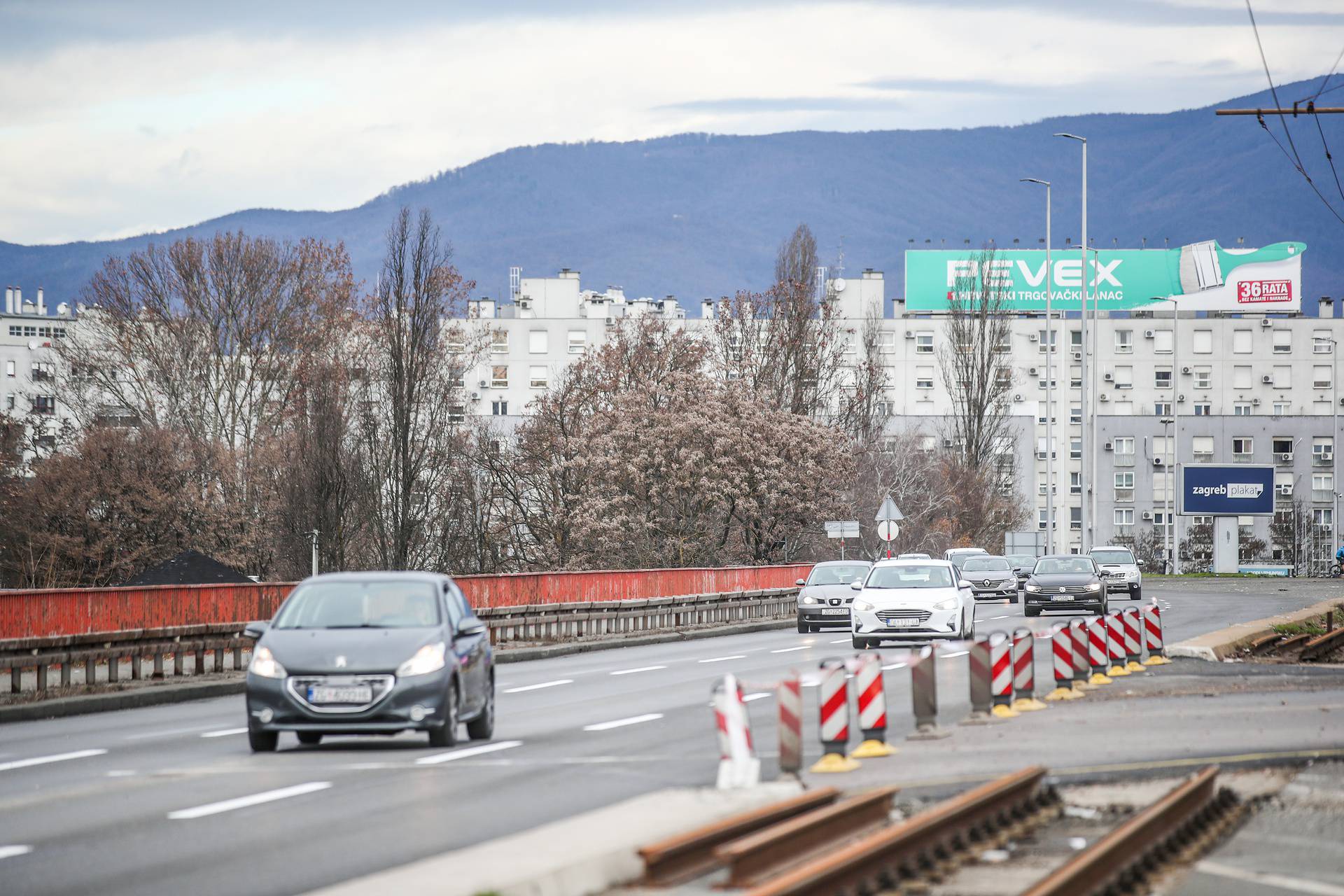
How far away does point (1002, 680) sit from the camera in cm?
1833

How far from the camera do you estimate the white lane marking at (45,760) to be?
1502 cm

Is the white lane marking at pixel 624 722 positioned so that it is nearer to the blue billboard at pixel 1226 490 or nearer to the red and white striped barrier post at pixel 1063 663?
the red and white striped barrier post at pixel 1063 663

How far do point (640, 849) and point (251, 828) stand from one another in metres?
3.27

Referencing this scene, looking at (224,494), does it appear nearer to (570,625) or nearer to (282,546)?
(282,546)

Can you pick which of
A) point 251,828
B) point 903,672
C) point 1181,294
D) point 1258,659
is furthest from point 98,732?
point 1181,294

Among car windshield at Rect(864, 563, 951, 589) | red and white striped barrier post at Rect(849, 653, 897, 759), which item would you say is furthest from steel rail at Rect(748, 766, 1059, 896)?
car windshield at Rect(864, 563, 951, 589)

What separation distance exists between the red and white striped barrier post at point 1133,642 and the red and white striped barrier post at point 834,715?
11.7 meters

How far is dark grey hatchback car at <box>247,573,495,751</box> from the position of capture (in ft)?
50.2

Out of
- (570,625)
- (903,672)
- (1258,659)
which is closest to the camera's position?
(903,672)

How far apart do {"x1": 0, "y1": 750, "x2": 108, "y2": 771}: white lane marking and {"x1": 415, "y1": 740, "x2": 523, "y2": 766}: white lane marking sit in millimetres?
2947

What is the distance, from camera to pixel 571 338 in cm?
13700

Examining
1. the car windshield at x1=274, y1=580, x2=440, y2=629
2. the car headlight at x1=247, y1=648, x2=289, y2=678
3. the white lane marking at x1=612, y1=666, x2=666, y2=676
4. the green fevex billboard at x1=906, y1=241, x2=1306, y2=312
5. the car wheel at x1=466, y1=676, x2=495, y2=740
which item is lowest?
the white lane marking at x1=612, y1=666, x2=666, y2=676

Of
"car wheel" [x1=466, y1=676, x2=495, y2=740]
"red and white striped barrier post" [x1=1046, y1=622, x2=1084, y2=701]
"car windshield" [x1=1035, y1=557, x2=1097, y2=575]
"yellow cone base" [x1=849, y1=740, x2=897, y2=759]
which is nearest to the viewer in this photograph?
"yellow cone base" [x1=849, y1=740, x2=897, y2=759]

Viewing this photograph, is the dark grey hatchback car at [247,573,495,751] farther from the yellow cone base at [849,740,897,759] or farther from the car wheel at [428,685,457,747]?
the yellow cone base at [849,740,897,759]
